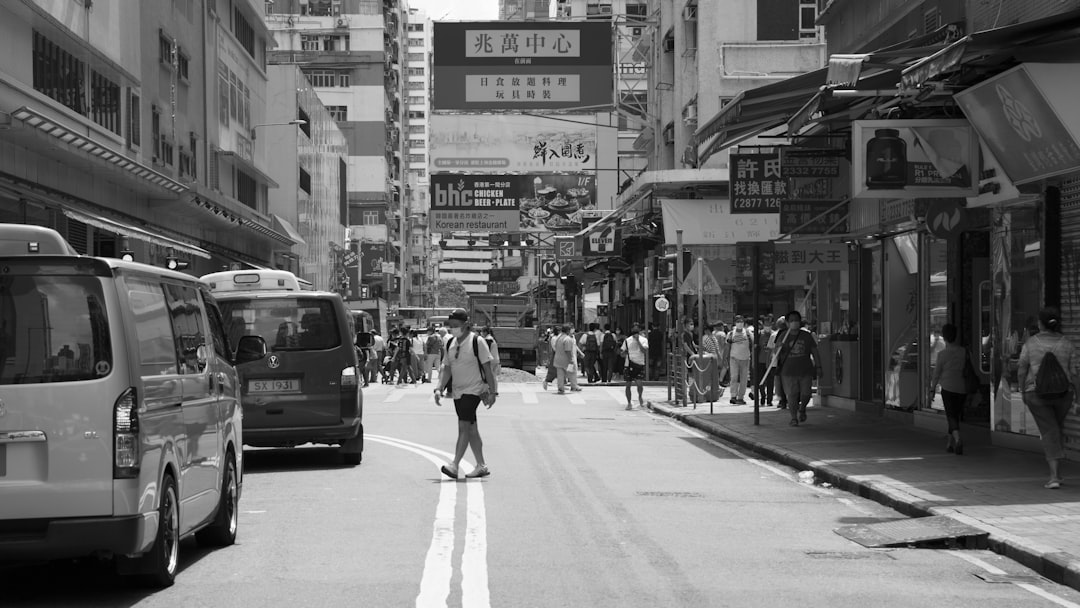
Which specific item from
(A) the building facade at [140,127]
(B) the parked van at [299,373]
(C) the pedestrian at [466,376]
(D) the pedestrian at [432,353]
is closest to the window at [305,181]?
(A) the building facade at [140,127]

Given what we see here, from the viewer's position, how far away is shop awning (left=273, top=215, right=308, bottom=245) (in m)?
53.3

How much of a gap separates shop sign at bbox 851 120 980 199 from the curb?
328cm

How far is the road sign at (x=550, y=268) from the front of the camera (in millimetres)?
66812

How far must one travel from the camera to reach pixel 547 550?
9297 mm

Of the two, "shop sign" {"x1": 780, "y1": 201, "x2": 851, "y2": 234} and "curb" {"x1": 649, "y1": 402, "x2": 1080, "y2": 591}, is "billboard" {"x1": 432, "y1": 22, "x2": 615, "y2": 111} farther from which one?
"curb" {"x1": 649, "y1": 402, "x2": 1080, "y2": 591}

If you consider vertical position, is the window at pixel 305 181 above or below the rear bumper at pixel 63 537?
above

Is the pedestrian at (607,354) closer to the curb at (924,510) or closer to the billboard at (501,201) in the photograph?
the billboard at (501,201)

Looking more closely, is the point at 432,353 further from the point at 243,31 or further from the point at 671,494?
the point at 671,494

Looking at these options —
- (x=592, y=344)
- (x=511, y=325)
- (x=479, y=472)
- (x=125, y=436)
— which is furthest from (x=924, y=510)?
(x=511, y=325)

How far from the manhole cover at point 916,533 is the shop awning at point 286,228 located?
42.9 m

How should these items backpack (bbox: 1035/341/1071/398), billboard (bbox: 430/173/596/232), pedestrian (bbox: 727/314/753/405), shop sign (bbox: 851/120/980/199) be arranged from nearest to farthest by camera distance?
backpack (bbox: 1035/341/1071/398)
shop sign (bbox: 851/120/980/199)
pedestrian (bbox: 727/314/753/405)
billboard (bbox: 430/173/596/232)

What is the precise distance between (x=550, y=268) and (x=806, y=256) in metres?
45.1

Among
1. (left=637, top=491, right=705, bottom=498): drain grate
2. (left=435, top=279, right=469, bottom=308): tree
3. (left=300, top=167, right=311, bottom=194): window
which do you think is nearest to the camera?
(left=637, top=491, right=705, bottom=498): drain grate

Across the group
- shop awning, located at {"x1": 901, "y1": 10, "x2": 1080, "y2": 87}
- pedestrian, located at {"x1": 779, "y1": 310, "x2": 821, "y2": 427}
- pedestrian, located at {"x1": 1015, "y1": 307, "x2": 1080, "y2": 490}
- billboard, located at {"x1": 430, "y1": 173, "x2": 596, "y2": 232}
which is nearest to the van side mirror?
shop awning, located at {"x1": 901, "y1": 10, "x2": 1080, "y2": 87}
